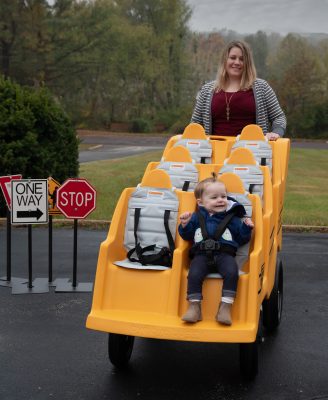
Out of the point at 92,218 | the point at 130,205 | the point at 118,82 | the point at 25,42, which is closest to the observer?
the point at 130,205

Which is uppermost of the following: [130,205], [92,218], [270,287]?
[130,205]

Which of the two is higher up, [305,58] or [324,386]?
[305,58]

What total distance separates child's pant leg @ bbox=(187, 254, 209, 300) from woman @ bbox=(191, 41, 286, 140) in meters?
2.30

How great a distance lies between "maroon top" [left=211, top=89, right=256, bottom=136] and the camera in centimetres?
652

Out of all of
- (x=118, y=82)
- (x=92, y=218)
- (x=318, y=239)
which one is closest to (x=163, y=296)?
(x=318, y=239)

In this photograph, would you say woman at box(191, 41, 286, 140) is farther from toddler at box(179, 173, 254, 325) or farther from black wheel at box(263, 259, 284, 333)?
toddler at box(179, 173, 254, 325)

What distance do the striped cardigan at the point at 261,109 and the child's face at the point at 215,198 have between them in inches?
81.7

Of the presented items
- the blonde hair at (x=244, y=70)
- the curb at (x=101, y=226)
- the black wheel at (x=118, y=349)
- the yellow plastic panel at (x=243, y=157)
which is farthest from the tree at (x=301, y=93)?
the black wheel at (x=118, y=349)

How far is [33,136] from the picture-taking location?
37.7ft

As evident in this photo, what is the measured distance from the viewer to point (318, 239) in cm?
982

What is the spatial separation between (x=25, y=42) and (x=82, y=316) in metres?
42.9

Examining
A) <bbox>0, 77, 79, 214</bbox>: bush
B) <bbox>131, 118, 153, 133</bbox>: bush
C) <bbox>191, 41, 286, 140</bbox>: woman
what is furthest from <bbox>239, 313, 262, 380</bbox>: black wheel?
<bbox>131, 118, 153, 133</bbox>: bush

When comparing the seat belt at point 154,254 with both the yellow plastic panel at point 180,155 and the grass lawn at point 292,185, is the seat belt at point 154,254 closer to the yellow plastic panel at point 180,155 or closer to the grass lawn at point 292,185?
the yellow plastic panel at point 180,155

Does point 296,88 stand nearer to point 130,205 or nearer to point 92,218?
point 92,218
